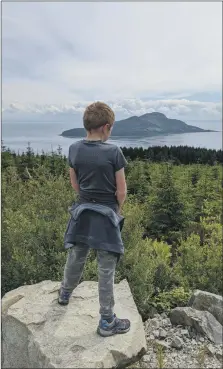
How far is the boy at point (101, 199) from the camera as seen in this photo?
81.2 inches

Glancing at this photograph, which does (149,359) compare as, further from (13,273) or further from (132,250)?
(13,273)

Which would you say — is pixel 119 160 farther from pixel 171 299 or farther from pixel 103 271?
pixel 171 299

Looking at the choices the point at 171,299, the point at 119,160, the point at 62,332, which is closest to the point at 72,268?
the point at 62,332

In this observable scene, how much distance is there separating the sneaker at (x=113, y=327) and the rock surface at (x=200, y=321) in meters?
0.70

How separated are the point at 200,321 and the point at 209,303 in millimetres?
360

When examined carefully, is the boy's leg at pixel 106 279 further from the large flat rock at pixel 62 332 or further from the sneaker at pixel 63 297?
the sneaker at pixel 63 297

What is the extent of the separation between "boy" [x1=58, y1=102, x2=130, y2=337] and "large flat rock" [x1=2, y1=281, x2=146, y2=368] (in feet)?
0.36

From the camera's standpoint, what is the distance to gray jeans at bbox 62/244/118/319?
7.18ft

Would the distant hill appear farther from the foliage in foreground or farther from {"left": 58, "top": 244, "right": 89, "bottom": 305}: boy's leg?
the foliage in foreground

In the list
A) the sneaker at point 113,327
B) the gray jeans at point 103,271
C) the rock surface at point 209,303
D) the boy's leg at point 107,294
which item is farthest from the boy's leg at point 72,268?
the rock surface at point 209,303

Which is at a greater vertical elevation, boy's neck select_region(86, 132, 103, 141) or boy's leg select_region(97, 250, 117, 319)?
boy's neck select_region(86, 132, 103, 141)

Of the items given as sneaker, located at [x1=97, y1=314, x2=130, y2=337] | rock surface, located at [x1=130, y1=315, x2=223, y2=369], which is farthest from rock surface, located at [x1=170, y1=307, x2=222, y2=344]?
sneaker, located at [x1=97, y1=314, x2=130, y2=337]

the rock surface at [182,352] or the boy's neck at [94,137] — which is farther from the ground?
the boy's neck at [94,137]

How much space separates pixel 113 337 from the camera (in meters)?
2.24
